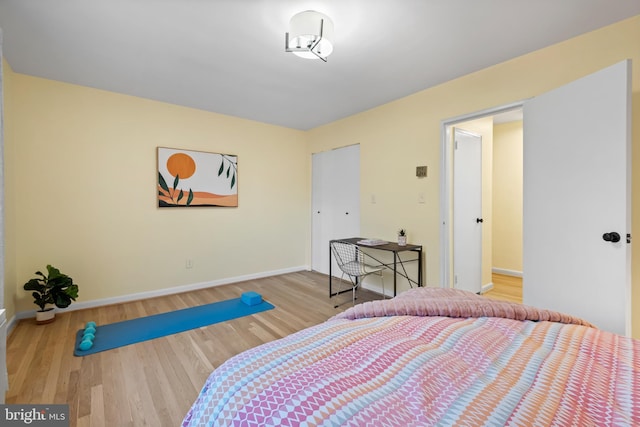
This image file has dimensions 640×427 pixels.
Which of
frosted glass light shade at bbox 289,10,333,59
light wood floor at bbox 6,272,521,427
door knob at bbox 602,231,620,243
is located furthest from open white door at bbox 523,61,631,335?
light wood floor at bbox 6,272,521,427

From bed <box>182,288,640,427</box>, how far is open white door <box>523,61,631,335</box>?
93 centimetres

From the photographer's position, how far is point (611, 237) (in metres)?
1.68

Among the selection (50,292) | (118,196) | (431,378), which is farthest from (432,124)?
(50,292)

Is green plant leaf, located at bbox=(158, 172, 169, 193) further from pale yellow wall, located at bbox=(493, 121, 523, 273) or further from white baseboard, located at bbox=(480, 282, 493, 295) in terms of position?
pale yellow wall, located at bbox=(493, 121, 523, 273)

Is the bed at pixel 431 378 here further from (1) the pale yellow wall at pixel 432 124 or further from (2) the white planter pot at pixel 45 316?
(2) the white planter pot at pixel 45 316

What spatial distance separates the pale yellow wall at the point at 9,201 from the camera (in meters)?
2.39

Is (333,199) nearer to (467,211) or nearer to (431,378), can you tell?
(467,211)

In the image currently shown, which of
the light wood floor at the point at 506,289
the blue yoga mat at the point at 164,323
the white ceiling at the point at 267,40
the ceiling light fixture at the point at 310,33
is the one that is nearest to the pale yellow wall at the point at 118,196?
the white ceiling at the point at 267,40

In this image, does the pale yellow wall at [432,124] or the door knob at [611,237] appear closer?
the door knob at [611,237]

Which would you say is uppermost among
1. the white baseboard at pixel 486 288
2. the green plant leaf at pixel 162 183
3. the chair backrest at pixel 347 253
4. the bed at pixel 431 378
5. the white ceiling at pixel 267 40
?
the white ceiling at pixel 267 40

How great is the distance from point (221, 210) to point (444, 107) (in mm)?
3070

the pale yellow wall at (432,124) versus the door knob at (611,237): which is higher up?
the pale yellow wall at (432,124)

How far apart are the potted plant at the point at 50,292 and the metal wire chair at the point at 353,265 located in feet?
8.72

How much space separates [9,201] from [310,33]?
308 cm
